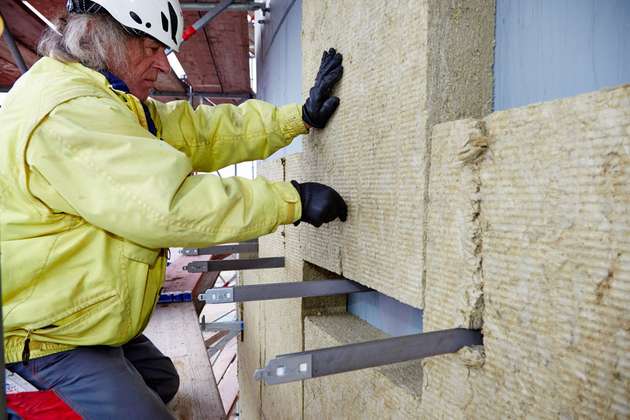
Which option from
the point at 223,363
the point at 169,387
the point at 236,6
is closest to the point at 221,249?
the point at 169,387

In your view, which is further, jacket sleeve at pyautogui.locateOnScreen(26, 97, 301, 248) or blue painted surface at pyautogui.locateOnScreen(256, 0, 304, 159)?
blue painted surface at pyautogui.locateOnScreen(256, 0, 304, 159)

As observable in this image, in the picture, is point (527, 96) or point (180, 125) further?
point (180, 125)

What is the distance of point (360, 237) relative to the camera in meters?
1.31

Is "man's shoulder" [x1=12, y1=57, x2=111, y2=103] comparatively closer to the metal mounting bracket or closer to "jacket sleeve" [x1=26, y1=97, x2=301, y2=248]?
"jacket sleeve" [x1=26, y1=97, x2=301, y2=248]

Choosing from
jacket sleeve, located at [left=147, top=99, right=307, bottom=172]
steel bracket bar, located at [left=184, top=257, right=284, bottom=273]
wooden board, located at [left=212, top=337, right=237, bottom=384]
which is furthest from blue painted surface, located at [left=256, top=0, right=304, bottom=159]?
wooden board, located at [left=212, top=337, right=237, bottom=384]

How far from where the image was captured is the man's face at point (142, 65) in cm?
147

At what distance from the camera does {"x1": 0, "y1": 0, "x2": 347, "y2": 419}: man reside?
3.42ft

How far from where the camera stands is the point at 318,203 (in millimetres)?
1291

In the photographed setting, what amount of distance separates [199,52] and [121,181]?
4242mm

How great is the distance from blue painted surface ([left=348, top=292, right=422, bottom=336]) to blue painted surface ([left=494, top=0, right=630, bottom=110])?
69cm

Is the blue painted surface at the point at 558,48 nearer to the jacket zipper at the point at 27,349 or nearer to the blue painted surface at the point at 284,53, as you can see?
the jacket zipper at the point at 27,349

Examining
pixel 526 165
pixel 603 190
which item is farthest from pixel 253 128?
pixel 603 190

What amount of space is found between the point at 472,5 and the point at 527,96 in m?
0.26

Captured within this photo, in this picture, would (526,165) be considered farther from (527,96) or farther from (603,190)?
(527,96)
